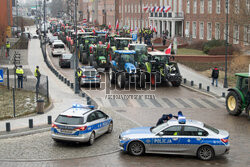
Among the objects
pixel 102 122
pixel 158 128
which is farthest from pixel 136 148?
pixel 102 122

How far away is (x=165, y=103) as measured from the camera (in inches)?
1029

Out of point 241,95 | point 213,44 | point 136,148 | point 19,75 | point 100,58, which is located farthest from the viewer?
point 213,44

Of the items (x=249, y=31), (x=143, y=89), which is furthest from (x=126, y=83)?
(x=249, y=31)

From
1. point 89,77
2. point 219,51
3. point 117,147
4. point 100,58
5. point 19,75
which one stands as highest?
point 219,51

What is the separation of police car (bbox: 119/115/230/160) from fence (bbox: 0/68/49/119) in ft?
26.3

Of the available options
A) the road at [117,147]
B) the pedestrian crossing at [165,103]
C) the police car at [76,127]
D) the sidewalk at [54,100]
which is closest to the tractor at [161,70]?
the pedestrian crossing at [165,103]

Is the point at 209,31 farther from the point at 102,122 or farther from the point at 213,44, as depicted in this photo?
the point at 102,122

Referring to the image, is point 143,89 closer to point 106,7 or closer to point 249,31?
point 249,31

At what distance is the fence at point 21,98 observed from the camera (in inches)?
888

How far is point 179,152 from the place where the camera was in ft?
50.1

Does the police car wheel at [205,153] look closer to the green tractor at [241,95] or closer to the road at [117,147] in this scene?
the road at [117,147]

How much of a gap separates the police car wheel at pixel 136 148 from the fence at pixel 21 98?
7.87m

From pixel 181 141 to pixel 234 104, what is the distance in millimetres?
8506

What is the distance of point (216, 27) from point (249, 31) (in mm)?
7656
